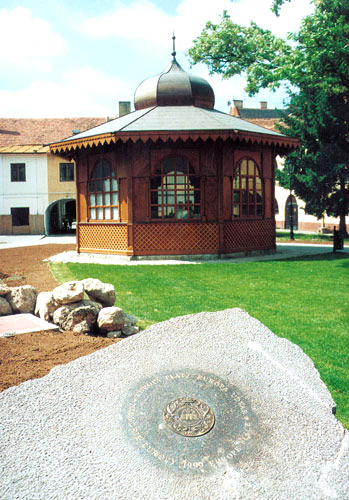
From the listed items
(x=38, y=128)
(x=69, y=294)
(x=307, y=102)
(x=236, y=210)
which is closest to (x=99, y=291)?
(x=69, y=294)

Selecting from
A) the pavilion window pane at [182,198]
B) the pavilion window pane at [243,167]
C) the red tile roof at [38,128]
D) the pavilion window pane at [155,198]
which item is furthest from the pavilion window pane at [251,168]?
the red tile roof at [38,128]

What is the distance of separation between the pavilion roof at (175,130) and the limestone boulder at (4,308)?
8.35 meters

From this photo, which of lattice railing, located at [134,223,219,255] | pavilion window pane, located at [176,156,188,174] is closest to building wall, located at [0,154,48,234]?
lattice railing, located at [134,223,219,255]

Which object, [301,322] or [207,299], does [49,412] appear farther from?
[207,299]

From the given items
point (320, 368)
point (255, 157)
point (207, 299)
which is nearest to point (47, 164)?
point (255, 157)

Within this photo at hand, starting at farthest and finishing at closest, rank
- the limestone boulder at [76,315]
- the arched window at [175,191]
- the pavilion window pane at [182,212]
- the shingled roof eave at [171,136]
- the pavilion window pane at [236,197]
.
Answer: the pavilion window pane at [236,197] < the pavilion window pane at [182,212] < the arched window at [175,191] < the shingled roof eave at [171,136] < the limestone boulder at [76,315]

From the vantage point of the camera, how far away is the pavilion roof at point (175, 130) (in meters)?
14.1

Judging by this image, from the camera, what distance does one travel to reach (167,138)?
1398 centimetres

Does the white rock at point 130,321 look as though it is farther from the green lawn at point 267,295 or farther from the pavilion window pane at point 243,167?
the pavilion window pane at point 243,167

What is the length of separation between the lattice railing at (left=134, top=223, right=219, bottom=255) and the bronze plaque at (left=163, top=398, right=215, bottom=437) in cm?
1165

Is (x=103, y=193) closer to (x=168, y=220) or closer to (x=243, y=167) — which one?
(x=168, y=220)

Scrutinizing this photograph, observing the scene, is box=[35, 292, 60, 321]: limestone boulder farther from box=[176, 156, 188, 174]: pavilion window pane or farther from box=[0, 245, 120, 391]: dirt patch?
box=[176, 156, 188, 174]: pavilion window pane

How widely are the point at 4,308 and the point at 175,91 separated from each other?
42.2ft

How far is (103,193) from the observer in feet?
53.1
